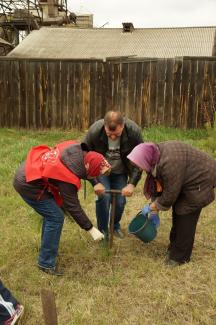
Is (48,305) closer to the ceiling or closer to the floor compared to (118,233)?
closer to the ceiling

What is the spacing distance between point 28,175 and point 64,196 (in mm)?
385

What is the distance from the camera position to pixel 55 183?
4.07 metres

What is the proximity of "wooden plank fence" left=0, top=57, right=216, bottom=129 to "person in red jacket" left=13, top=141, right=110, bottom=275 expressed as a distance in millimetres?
6045

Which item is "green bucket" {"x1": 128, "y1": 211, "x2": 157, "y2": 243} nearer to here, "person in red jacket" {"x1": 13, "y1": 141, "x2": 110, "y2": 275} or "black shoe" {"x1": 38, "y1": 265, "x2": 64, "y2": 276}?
"person in red jacket" {"x1": 13, "y1": 141, "x2": 110, "y2": 275}

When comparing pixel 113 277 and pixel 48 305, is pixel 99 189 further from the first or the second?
pixel 48 305

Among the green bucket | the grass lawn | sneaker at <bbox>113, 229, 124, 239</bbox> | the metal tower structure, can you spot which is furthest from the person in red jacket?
the metal tower structure

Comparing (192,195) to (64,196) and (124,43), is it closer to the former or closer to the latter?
(64,196)

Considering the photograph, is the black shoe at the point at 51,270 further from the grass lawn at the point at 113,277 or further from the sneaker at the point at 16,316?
the sneaker at the point at 16,316

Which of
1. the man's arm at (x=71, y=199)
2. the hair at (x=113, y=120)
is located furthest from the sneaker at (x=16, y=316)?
the hair at (x=113, y=120)

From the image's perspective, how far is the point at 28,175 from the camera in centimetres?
407

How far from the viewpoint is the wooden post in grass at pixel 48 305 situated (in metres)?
2.68

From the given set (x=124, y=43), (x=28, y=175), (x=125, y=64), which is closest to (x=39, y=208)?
(x=28, y=175)

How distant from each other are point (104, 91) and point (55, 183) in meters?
6.40

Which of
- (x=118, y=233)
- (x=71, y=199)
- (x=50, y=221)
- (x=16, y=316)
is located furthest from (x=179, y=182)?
(x=16, y=316)
